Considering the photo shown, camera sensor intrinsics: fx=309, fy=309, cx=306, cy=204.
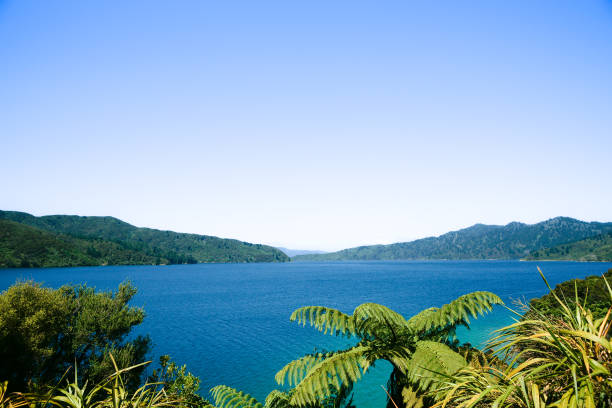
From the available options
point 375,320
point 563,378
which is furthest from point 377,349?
point 563,378

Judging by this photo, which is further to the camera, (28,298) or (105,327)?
(105,327)

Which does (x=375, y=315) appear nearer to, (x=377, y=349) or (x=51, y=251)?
(x=377, y=349)

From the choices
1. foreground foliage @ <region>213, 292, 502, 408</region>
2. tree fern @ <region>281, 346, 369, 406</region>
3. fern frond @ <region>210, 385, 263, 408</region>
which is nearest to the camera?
tree fern @ <region>281, 346, 369, 406</region>

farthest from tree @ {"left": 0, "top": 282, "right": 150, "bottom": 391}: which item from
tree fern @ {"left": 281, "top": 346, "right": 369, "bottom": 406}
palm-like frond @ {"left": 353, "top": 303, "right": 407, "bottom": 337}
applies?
palm-like frond @ {"left": 353, "top": 303, "right": 407, "bottom": 337}

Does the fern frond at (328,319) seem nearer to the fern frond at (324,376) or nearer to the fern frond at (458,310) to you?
the fern frond at (324,376)

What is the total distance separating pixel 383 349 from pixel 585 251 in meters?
227

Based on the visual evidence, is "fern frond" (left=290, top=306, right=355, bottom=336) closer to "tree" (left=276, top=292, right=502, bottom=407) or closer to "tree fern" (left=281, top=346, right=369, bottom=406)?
"tree" (left=276, top=292, right=502, bottom=407)

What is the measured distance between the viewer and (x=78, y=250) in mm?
152500

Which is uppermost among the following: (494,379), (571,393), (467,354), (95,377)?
(571,393)

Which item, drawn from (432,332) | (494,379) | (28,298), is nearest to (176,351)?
(28,298)

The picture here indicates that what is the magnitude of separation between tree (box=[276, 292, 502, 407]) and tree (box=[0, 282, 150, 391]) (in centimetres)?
1309

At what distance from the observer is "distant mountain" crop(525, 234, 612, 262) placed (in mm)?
156312

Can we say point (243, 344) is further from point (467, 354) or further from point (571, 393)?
point (571, 393)

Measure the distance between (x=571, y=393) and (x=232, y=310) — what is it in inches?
1771
